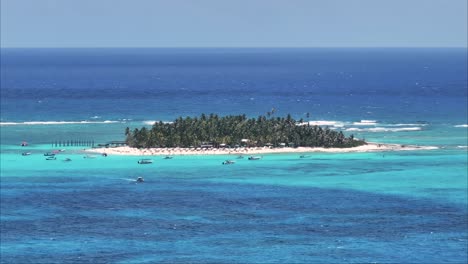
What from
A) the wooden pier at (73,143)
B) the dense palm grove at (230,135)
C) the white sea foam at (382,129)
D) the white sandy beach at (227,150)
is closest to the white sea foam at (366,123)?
the white sea foam at (382,129)

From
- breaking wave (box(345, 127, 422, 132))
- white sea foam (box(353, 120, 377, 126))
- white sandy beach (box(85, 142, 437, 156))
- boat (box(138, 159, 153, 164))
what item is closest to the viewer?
boat (box(138, 159, 153, 164))

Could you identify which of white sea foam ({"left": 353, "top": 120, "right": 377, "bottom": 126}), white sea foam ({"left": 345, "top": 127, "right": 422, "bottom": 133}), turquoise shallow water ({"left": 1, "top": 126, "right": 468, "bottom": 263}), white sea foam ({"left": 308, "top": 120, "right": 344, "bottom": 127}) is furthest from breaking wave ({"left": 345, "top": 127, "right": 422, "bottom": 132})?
turquoise shallow water ({"left": 1, "top": 126, "right": 468, "bottom": 263})

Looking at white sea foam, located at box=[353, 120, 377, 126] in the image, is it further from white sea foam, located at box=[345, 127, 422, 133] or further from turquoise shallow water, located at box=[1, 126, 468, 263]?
turquoise shallow water, located at box=[1, 126, 468, 263]

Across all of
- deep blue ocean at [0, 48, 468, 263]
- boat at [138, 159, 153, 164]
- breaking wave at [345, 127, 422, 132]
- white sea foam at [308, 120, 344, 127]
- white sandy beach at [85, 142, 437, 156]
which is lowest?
deep blue ocean at [0, 48, 468, 263]

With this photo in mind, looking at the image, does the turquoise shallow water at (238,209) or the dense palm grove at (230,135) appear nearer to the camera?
the turquoise shallow water at (238,209)

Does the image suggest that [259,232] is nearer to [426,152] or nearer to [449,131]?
[426,152]

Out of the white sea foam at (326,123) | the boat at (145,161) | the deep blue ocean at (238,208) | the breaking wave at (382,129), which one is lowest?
the deep blue ocean at (238,208)

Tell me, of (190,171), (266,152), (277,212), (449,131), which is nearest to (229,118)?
(266,152)

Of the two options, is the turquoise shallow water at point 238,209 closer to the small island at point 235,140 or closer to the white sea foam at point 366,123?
the small island at point 235,140

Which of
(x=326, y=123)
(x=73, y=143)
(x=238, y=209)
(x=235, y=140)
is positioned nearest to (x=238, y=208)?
(x=238, y=209)
